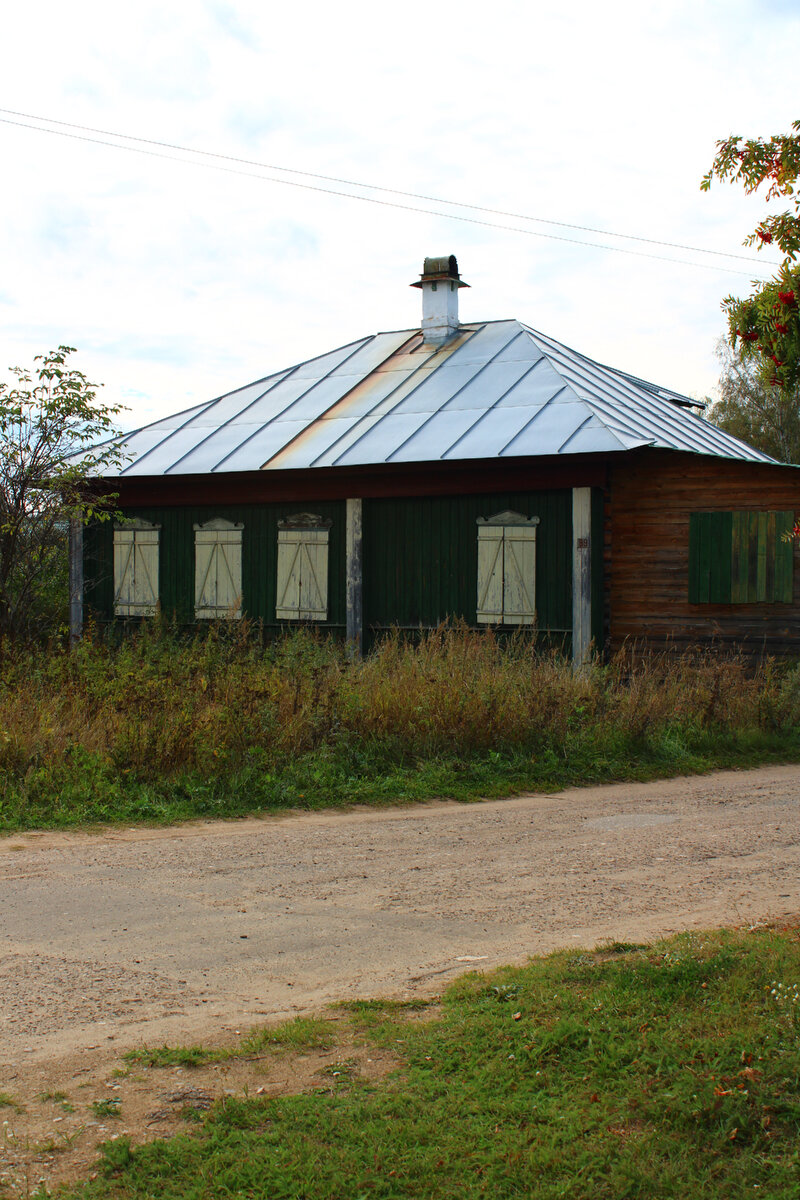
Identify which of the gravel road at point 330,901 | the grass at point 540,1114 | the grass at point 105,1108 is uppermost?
the grass at point 540,1114

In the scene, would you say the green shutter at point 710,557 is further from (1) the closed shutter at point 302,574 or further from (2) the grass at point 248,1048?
(2) the grass at point 248,1048

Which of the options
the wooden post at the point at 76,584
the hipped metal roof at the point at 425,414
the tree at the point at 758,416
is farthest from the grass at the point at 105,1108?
the tree at the point at 758,416

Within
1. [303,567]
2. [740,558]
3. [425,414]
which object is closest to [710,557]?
Answer: [740,558]

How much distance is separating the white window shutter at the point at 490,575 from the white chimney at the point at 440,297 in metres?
5.58

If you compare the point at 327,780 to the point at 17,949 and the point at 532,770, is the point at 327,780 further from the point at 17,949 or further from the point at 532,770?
the point at 17,949

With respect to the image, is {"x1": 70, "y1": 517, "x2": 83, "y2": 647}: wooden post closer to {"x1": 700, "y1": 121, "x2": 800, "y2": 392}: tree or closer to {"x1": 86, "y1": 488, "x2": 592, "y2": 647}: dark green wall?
{"x1": 86, "y1": 488, "x2": 592, "y2": 647}: dark green wall

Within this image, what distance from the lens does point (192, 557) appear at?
17.6 m

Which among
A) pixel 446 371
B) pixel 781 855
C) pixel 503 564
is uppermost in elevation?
pixel 446 371

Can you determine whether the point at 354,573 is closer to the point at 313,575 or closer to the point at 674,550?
the point at 313,575

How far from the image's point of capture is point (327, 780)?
8.64m

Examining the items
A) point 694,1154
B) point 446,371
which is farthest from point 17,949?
point 446,371

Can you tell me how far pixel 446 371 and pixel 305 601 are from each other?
4470mm

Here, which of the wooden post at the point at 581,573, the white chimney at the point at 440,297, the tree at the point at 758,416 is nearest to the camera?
the wooden post at the point at 581,573

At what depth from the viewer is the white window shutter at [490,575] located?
→ 588 inches
